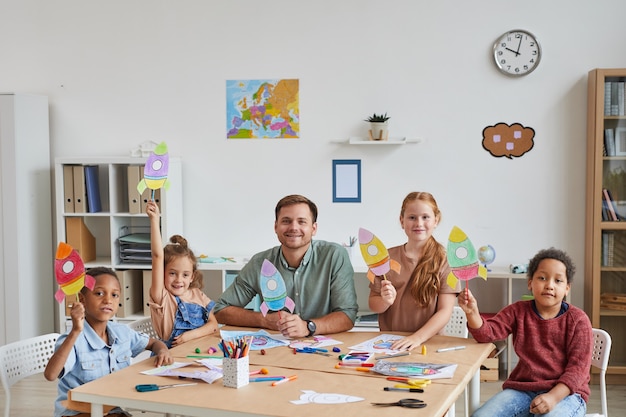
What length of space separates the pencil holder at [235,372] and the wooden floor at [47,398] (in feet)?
6.41

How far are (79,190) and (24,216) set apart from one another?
41 cm

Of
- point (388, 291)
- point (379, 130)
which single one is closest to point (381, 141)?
point (379, 130)

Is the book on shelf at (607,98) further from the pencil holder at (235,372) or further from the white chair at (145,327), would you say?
the pencil holder at (235,372)

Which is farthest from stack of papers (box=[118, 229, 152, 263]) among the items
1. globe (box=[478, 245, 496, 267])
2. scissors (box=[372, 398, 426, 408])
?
scissors (box=[372, 398, 426, 408])

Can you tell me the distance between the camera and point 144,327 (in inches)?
127

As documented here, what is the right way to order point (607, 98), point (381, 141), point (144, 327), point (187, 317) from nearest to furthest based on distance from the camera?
1. point (187, 317)
2. point (144, 327)
3. point (607, 98)
4. point (381, 141)

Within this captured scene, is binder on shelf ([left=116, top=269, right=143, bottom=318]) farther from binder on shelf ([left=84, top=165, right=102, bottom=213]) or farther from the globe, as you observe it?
the globe

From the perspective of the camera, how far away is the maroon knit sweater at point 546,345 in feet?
8.63

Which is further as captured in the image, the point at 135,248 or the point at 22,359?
the point at 135,248

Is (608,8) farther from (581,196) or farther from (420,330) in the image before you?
(420,330)

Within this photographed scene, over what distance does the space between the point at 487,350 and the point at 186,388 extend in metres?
1.12

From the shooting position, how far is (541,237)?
4723 millimetres

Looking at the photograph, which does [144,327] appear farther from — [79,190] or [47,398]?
[79,190]

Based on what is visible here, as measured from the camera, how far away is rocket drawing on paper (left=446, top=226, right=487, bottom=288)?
2541 millimetres
